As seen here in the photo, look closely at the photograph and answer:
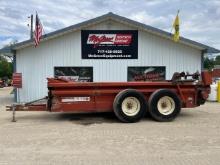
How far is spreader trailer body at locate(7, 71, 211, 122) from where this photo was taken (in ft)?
42.7

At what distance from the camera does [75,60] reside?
21297 millimetres

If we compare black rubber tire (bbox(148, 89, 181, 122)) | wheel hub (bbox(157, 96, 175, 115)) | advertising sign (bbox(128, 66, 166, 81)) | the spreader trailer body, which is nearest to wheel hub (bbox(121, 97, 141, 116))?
the spreader trailer body

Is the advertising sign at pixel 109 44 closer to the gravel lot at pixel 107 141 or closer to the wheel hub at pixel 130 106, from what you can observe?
the gravel lot at pixel 107 141

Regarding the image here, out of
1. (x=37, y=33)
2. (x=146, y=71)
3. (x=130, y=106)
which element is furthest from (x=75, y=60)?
(x=130, y=106)

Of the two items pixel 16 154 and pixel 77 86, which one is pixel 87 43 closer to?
pixel 77 86

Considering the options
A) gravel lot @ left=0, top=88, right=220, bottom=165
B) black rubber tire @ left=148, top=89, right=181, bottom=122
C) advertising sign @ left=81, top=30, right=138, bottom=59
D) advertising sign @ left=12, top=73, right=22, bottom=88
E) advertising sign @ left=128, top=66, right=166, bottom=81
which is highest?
advertising sign @ left=81, top=30, right=138, bottom=59

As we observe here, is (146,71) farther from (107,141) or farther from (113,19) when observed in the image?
(107,141)

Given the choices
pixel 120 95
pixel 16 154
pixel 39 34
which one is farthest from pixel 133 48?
pixel 16 154

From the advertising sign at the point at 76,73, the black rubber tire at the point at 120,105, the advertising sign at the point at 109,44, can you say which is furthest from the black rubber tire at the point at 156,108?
the advertising sign at the point at 76,73

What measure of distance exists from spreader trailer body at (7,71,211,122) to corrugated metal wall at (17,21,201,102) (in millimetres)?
7968

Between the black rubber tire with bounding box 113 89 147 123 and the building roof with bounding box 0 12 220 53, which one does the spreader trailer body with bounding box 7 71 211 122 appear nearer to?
the black rubber tire with bounding box 113 89 147 123

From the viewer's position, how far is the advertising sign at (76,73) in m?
21.4

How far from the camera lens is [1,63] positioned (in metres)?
72.7

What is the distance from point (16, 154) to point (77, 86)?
16.6 feet
